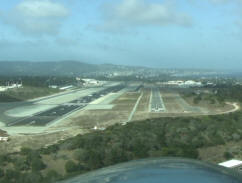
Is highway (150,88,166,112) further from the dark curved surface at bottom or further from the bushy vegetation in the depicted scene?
the dark curved surface at bottom

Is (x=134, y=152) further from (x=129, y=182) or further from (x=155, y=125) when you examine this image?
(x=129, y=182)

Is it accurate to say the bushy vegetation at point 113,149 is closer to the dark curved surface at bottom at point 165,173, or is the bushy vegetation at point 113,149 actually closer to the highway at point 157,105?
the dark curved surface at bottom at point 165,173

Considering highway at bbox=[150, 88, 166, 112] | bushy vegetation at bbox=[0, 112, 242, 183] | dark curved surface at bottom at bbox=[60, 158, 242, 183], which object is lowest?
highway at bbox=[150, 88, 166, 112]

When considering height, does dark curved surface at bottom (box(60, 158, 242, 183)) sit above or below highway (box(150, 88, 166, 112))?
above

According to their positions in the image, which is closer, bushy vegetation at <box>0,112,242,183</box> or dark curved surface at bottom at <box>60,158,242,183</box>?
dark curved surface at bottom at <box>60,158,242,183</box>

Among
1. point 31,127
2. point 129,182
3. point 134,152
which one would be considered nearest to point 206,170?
point 129,182

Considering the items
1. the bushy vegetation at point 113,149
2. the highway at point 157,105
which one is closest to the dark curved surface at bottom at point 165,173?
the bushy vegetation at point 113,149

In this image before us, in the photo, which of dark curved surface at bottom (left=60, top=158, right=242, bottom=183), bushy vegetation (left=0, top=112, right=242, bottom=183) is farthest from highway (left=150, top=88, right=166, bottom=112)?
dark curved surface at bottom (left=60, top=158, right=242, bottom=183)

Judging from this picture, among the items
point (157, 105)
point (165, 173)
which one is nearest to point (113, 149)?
point (165, 173)

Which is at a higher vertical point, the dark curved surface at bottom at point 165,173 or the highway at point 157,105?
the dark curved surface at bottom at point 165,173

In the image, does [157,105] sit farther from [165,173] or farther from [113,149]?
[165,173]
